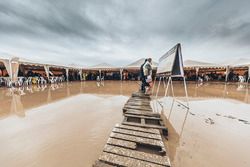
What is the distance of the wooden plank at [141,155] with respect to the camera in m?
1.23

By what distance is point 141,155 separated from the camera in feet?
4.34

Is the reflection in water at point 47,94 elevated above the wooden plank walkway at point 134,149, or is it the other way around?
the wooden plank walkway at point 134,149

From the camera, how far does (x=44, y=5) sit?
28.8 ft

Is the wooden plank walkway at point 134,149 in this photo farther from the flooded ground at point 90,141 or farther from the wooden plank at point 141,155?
the flooded ground at point 90,141

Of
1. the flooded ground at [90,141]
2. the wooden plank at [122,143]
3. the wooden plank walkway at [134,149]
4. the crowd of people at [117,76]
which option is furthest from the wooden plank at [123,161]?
the crowd of people at [117,76]

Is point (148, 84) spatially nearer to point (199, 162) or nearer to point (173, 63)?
point (173, 63)

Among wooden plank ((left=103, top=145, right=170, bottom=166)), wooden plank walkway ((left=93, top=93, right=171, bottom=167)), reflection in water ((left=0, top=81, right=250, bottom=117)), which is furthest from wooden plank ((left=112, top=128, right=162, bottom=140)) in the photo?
reflection in water ((left=0, top=81, right=250, bottom=117))

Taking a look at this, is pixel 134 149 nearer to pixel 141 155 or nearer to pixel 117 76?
pixel 141 155

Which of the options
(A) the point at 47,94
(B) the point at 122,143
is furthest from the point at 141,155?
(A) the point at 47,94

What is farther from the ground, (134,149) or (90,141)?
(134,149)

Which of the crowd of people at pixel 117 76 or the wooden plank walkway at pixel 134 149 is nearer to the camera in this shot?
the wooden plank walkway at pixel 134 149

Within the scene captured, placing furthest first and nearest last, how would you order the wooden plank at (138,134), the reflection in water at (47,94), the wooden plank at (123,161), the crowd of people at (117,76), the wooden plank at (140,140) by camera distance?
the crowd of people at (117,76), the reflection in water at (47,94), the wooden plank at (138,134), the wooden plank at (140,140), the wooden plank at (123,161)

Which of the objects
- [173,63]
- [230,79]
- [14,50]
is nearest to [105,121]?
[173,63]

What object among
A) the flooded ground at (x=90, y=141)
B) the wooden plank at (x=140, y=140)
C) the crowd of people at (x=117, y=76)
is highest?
the crowd of people at (x=117, y=76)
